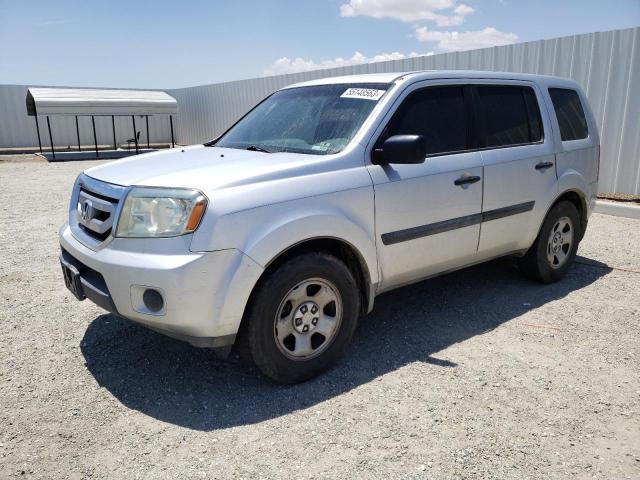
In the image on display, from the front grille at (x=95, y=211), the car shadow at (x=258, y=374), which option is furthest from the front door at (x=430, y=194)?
the front grille at (x=95, y=211)

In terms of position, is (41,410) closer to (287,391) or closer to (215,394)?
(215,394)

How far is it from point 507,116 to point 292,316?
2.65 metres

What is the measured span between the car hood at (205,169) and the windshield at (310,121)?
21 centimetres

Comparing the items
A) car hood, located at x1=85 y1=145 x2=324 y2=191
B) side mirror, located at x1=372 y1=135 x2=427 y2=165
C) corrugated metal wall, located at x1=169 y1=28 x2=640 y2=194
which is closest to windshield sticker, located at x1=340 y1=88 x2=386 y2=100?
side mirror, located at x1=372 y1=135 x2=427 y2=165

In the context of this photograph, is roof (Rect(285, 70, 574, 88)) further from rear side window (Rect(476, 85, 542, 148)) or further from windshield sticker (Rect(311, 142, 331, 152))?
windshield sticker (Rect(311, 142, 331, 152))

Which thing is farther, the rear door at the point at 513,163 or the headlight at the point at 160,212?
the rear door at the point at 513,163

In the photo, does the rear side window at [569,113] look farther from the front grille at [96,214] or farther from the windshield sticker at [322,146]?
the front grille at [96,214]

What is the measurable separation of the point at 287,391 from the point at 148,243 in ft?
4.04

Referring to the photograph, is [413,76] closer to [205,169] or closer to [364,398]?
[205,169]

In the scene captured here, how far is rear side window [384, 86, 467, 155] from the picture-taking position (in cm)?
366

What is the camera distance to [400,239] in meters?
3.57

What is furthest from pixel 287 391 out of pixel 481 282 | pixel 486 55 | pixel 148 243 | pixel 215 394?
pixel 486 55

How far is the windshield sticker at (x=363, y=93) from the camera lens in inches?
143

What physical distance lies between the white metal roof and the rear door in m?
18.4
